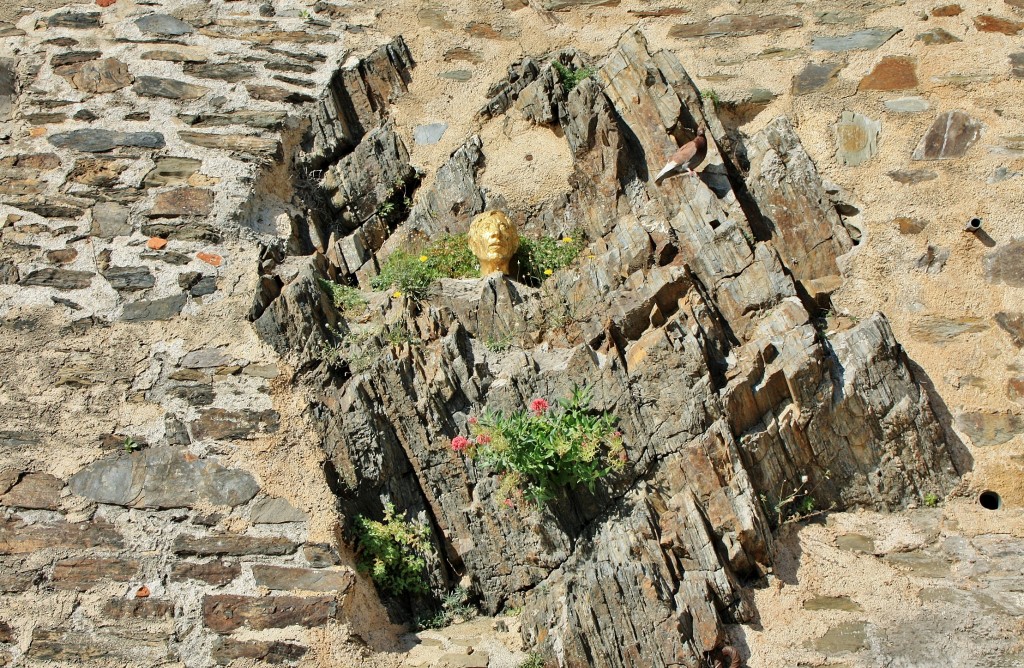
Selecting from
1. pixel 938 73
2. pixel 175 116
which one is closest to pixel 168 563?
pixel 175 116

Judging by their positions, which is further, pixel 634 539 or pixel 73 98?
pixel 73 98

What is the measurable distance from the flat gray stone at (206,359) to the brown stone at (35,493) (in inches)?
34.9

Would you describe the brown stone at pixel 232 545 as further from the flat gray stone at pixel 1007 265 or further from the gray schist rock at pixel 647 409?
the flat gray stone at pixel 1007 265

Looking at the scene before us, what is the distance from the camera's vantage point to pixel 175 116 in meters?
6.57

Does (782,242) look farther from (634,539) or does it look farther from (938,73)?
(634,539)

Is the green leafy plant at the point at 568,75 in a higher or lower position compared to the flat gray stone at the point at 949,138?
higher

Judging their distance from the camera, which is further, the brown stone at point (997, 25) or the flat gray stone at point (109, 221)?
the brown stone at point (997, 25)

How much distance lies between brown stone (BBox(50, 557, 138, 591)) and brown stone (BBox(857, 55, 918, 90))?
5299mm

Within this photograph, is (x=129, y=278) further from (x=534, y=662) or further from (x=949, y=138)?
(x=949, y=138)

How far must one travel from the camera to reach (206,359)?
5262mm

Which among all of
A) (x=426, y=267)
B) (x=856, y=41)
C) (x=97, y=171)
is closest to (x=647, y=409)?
(x=426, y=267)

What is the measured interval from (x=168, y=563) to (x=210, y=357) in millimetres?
1208

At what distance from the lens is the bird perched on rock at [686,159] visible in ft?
19.8

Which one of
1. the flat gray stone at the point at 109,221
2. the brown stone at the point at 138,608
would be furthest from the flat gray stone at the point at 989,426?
the flat gray stone at the point at 109,221
